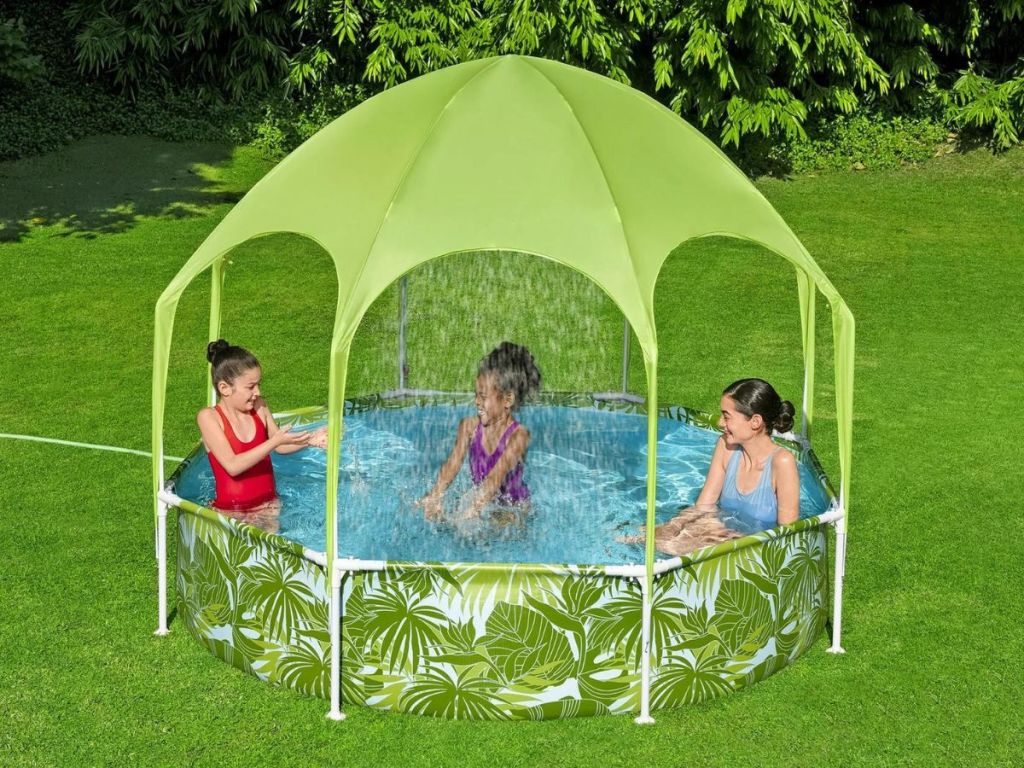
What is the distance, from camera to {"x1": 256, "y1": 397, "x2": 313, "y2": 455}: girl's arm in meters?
7.24

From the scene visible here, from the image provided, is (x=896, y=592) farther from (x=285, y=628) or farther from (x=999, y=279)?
(x=999, y=279)

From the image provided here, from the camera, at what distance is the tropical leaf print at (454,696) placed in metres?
6.24

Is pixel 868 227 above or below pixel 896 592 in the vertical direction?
above

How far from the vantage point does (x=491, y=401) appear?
7.68m

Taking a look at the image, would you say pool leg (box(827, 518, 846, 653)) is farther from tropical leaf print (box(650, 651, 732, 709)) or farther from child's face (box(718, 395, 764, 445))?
tropical leaf print (box(650, 651, 732, 709))

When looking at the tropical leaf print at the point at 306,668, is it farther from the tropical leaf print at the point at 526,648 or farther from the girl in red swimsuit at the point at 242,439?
the girl in red swimsuit at the point at 242,439

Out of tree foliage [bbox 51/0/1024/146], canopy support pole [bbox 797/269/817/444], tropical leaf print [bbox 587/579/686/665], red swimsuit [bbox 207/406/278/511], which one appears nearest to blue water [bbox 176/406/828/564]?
red swimsuit [bbox 207/406/278/511]

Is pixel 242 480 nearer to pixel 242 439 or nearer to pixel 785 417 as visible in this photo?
pixel 242 439

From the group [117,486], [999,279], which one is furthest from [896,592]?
[999,279]

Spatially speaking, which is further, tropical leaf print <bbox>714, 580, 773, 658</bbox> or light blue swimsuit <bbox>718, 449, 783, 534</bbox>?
light blue swimsuit <bbox>718, 449, 783, 534</bbox>

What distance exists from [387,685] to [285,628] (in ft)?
1.88

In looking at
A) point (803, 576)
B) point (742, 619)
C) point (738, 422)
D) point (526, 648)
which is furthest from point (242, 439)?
point (803, 576)

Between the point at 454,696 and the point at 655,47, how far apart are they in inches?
522

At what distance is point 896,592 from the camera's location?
787cm
